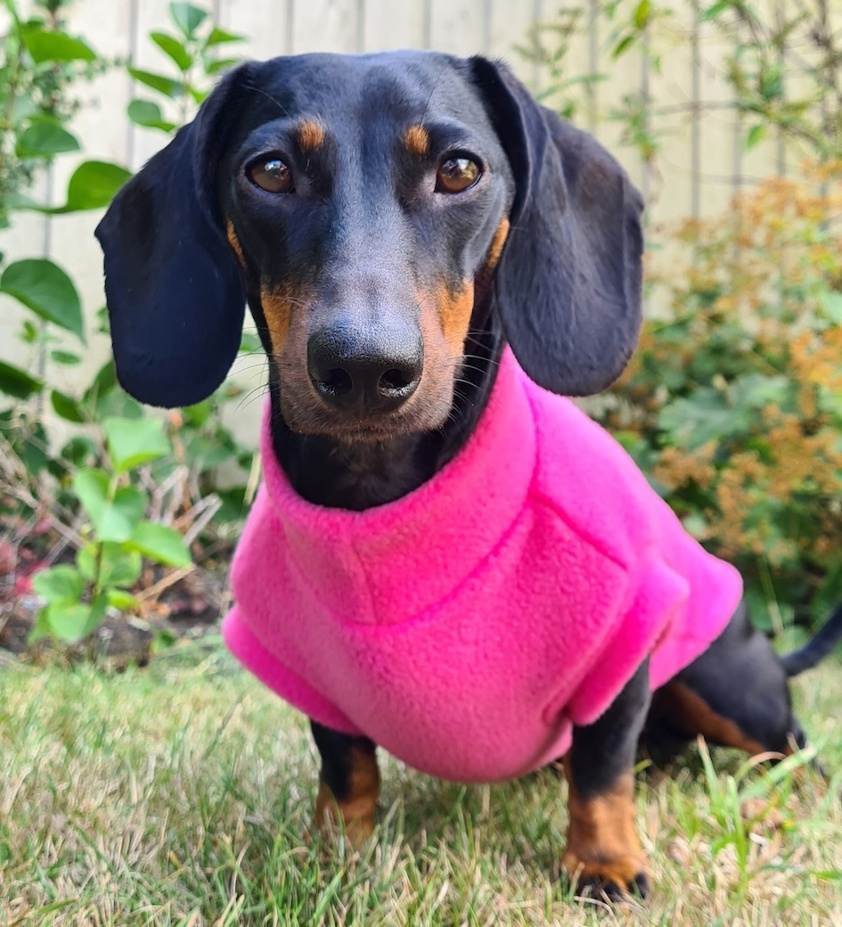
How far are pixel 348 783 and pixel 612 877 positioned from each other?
46 cm

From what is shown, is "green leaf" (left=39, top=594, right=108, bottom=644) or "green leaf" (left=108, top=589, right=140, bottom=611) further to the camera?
"green leaf" (left=108, top=589, right=140, bottom=611)

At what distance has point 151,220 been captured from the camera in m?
1.64

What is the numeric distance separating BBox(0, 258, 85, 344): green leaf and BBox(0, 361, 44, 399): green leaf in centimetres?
32

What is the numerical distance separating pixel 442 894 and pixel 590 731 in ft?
1.21

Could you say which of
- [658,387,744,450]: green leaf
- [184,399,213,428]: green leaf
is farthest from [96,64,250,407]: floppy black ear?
[658,387,744,450]: green leaf

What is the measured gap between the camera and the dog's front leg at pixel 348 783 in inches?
67.7

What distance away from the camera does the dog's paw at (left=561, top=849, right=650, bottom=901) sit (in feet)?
5.11

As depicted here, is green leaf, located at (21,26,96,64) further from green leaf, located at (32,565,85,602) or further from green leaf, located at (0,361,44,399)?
green leaf, located at (32,565,85,602)

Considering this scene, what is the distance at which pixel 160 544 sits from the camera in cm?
268

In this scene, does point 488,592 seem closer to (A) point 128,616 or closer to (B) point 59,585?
(B) point 59,585

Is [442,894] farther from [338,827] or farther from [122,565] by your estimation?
[122,565]

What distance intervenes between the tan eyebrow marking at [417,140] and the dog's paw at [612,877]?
1109 millimetres

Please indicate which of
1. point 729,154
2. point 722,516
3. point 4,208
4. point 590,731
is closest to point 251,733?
point 590,731

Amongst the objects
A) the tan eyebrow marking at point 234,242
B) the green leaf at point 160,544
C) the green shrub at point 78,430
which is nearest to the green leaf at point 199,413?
the green shrub at point 78,430
